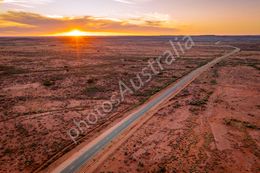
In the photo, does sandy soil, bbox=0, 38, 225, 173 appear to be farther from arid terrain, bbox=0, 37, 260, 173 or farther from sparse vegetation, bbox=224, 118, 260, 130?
sparse vegetation, bbox=224, 118, 260, 130

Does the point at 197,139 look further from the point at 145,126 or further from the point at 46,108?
the point at 46,108

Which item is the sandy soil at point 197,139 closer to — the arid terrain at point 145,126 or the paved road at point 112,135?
the arid terrain at point 145,126

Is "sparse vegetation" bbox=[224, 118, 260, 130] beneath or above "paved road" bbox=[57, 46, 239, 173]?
above

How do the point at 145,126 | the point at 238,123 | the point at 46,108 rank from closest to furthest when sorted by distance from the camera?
the point at 145,126 → the point at 238,123 → the point at 46,108

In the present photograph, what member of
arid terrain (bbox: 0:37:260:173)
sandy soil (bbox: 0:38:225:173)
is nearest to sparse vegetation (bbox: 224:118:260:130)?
arid terrain (bbox: 0:37:260:173)

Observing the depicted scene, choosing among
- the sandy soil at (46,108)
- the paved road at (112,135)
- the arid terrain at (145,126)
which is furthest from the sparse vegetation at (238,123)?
the sandy soil at (46,108)

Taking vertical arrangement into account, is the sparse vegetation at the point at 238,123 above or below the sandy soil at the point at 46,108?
above

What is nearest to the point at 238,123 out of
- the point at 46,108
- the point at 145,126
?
the point at 145,126

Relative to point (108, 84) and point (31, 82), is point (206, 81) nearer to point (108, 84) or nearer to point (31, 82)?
point (108, 84)
